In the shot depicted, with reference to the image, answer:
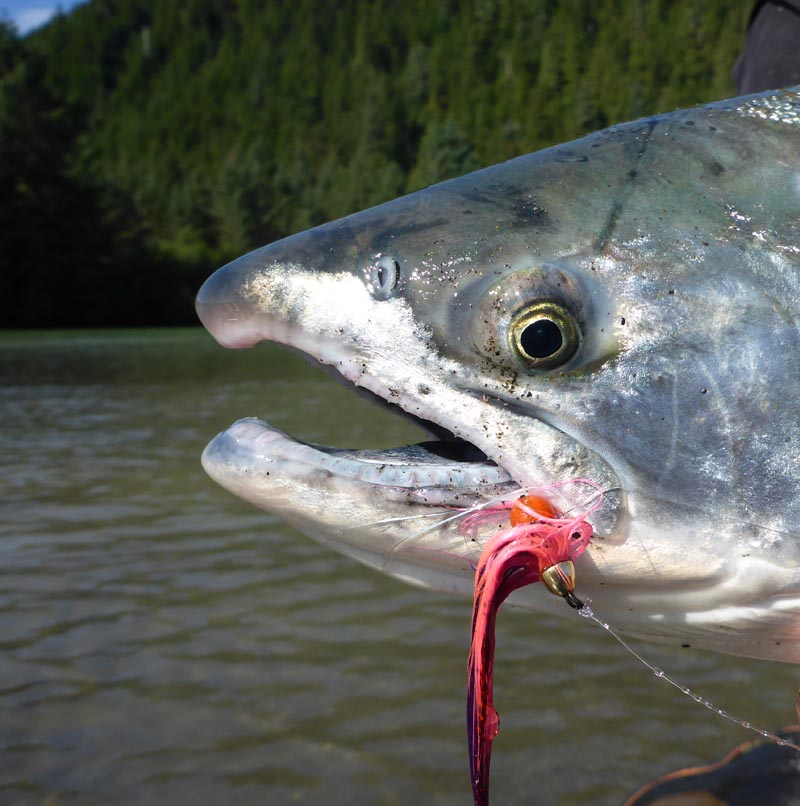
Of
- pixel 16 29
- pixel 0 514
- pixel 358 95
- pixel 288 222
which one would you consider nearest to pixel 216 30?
pixel 358 95

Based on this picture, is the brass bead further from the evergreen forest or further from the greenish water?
the evergreen forest

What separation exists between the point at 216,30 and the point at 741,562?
13823 cm

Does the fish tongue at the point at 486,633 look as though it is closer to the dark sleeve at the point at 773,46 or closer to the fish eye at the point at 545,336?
the fish eye at the point at 545,336

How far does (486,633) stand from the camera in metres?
1.58

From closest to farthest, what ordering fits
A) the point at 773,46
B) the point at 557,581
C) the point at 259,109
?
the point at 557,581 < the point at 773,46 < the point at 259,109

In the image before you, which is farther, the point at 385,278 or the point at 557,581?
the point at 385,278

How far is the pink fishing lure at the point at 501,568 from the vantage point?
61.2 inches

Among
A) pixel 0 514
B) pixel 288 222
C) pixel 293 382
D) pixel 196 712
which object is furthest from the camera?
pixel 288 222

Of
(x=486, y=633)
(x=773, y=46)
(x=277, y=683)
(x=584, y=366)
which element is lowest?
(x=277, y=683)

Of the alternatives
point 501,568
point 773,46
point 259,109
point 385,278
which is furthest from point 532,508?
point 259,109

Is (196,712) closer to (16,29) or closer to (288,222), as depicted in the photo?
(16,29)

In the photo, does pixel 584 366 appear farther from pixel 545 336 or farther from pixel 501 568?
pixel 501 568

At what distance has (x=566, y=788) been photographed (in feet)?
8.19

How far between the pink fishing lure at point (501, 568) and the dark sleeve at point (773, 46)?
101 inches
